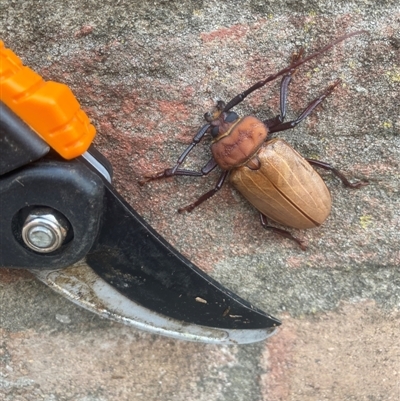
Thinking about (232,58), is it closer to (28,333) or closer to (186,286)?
(186,286)

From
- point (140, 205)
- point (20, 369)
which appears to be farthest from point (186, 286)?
point (20, 369)

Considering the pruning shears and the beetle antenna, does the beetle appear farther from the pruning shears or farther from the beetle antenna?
the pruning shears

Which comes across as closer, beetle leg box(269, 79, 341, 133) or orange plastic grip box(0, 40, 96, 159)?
orange plastic grip box(0, 40, 96, 159)

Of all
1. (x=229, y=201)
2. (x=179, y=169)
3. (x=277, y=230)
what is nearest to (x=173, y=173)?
(x=179, y=169)

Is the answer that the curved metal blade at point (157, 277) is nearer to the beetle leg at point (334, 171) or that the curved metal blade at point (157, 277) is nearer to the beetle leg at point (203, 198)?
the beetle leg at point (203, 198)

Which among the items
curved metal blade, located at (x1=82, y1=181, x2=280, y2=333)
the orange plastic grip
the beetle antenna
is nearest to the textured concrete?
the beetle antenna

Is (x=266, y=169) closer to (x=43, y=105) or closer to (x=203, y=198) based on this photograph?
(x=203, y=198)

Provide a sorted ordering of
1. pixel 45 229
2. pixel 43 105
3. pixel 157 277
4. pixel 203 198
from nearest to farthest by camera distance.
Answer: pixel 43 105
pixel 45 229
pixel 157 277
pixel 203 198
